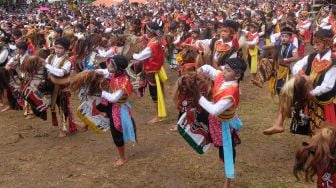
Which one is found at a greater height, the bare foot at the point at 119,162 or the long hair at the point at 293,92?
the long hair at the point at 293,92

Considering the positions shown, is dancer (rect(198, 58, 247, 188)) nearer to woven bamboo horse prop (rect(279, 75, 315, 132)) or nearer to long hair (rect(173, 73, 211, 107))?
long hair (rect(173, 73, 211, 107))

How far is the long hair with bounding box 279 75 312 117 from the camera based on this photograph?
4.65 m

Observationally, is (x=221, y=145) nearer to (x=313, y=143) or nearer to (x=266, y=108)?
(x=313, y=143)

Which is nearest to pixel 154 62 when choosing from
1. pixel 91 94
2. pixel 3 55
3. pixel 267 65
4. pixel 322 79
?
pixel 267 65

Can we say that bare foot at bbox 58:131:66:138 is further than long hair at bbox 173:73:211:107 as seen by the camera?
Yes

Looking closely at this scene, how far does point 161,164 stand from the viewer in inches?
245

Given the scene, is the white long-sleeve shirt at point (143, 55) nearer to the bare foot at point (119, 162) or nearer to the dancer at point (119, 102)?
the dancer at point (119, 102)

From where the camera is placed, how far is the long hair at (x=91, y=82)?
582 centimetres

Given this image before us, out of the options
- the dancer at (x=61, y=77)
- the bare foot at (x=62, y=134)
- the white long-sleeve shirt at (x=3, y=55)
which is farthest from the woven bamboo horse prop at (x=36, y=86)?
the white long-sleeve shirt at (x=3, y=55)

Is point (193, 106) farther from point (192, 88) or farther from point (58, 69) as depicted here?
point (58, 69)

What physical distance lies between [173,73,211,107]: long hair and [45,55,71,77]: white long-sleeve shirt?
2.44 meters

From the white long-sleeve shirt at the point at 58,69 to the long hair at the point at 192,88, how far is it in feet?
8.00

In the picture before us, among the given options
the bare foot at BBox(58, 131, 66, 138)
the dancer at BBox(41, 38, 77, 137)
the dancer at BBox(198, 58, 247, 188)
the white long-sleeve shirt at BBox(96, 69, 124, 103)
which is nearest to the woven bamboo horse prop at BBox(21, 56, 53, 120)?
the dancer at BBox(41, 38, 77, 137)

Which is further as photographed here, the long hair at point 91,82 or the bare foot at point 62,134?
the bare foot at point 62,134
